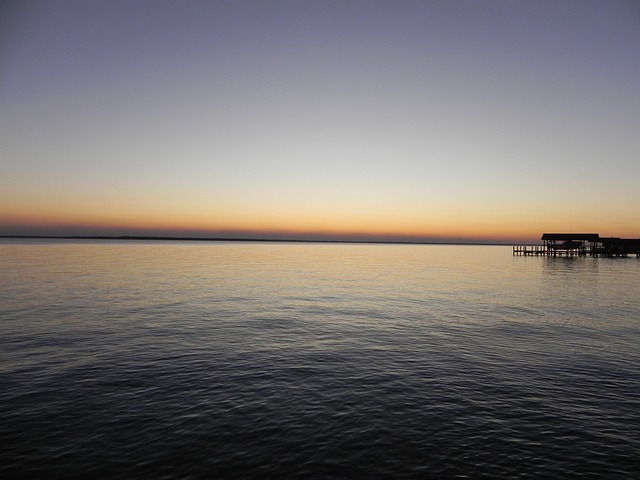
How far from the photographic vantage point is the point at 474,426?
1142 centimetres

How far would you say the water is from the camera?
9.57 metres

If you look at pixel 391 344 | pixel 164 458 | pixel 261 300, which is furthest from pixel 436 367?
pixel 261 300

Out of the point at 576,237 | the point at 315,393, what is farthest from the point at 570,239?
the point at 315,393

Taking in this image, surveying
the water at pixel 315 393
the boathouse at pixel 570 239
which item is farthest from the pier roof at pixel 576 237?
the water at pixel 315 393

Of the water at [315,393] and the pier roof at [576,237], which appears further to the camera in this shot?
the pier roof at [576,237]

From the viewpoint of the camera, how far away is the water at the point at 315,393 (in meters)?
9.57

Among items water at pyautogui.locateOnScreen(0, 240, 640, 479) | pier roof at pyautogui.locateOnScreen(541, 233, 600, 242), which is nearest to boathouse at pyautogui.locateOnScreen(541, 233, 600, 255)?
pier roof at pyautogui.locateOnScreen(541, 233, 600, 242)

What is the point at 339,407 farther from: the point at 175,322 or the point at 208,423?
the point at 175,322

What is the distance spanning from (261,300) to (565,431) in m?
27.4

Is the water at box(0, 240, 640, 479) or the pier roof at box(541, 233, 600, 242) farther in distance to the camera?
the pier roof at box(541, 233, 600, 242)

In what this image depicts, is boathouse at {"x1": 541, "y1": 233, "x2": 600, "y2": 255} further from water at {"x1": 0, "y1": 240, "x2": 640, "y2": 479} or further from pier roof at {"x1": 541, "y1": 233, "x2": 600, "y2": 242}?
water at {"x1": 0, "y1": 240, "x2": 640, "y2": 479}

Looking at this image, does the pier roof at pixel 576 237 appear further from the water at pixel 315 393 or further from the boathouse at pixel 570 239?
the water at pixel 315 393

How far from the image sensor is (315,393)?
45.3ft

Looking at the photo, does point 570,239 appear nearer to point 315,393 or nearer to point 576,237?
point 576,237
